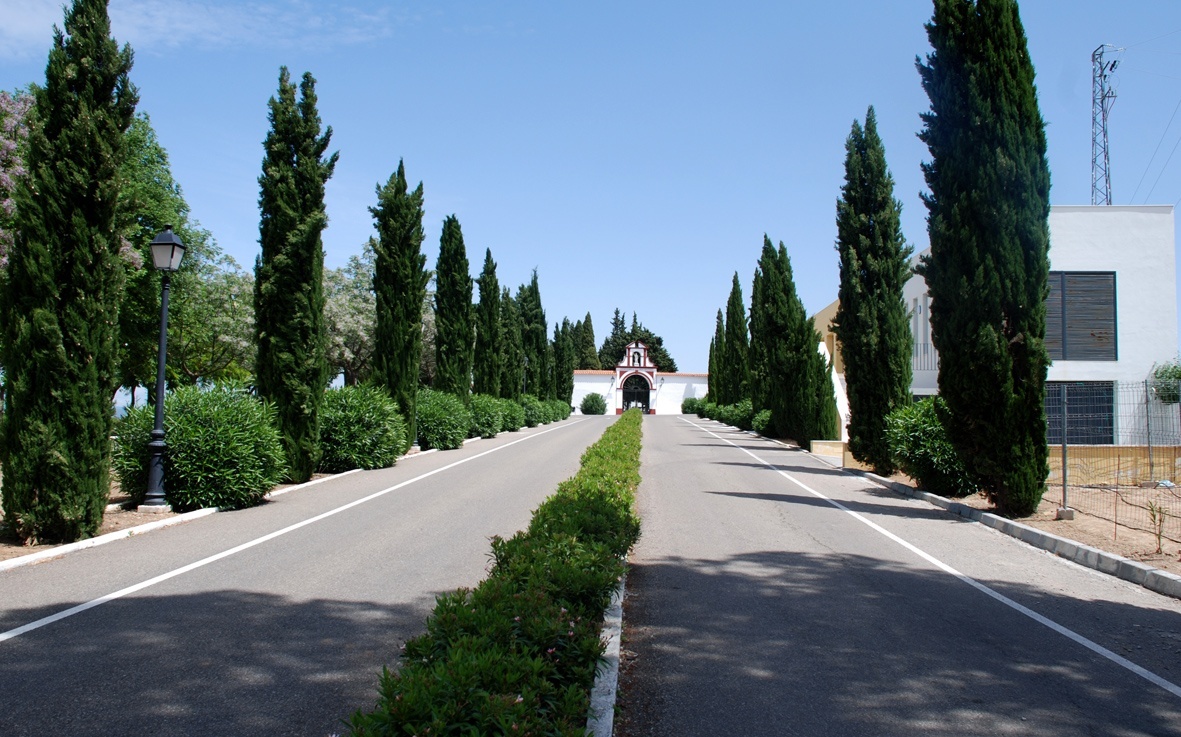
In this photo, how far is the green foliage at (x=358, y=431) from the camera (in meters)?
17.8

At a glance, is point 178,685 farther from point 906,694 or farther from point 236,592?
point 906,694

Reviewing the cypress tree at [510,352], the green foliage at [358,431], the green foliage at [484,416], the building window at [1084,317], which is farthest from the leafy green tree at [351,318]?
the building window at [1084,317]

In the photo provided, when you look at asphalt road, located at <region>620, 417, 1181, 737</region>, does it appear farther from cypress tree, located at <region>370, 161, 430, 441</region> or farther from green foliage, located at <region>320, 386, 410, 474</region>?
cypress tree, located at <region>370, 161, 430, 441</region>

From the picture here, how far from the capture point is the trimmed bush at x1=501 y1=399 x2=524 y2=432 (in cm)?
3806

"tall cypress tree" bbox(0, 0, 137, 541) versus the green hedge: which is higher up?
"tall cypress tree" bbox(0, 0, 137, 541)

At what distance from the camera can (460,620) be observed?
3922 millimetres

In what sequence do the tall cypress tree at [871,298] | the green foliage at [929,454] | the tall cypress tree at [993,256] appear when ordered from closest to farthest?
the tall cypress tree at [993,256] < the green foliage at [929,454] < the tall cypress tree at [871,298]

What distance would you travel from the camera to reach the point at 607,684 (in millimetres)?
4445

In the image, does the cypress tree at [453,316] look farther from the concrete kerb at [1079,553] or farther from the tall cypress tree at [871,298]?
the concrete kerb at [1079,553]

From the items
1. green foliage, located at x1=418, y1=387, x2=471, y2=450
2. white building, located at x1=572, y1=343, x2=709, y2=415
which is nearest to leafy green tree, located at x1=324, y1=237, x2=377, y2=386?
green foliage, located at x1=418, y1=387, x2=471, y2=450

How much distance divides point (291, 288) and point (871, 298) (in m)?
14.1

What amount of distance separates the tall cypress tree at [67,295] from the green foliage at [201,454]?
210 centimetres

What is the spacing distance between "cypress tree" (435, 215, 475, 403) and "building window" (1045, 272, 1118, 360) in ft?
68.4

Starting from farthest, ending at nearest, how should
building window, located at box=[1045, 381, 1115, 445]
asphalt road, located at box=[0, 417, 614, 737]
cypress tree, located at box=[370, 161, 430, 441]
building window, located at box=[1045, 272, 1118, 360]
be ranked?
building window, located at box=[1045, 272, 1118, 360] < cypress tree, located at box=[370, 161, 430, 441] < building window, located at box=[1045, 381, 1115, 445] < asphalt road, located at box=[0, 417, 614, 737]
